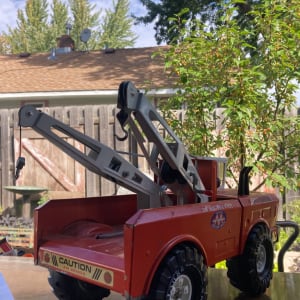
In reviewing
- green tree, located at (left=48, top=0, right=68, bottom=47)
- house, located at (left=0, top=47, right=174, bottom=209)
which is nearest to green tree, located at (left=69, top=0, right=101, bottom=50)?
green tree, located at (left=48, top=0, right=68, bottom=47)

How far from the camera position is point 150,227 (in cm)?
266

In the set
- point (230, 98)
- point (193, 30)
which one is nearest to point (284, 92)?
point (230, 98)

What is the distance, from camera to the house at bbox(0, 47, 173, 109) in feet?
43.1

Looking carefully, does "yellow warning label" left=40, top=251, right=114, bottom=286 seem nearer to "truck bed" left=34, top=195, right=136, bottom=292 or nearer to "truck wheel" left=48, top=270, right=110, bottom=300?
"truck bed" left=34, top=195, right=136, bottom=292

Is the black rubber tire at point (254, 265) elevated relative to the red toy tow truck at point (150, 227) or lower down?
lower down

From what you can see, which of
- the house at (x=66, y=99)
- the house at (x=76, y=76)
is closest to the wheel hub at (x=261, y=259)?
the house at (x=66, y=99)

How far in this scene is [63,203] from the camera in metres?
3.62

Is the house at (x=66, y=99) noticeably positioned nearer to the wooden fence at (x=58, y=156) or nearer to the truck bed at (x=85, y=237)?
the wooden fence at (x=58, y=156)

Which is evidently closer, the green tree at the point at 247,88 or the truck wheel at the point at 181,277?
the truck wheel at the point at 181,277

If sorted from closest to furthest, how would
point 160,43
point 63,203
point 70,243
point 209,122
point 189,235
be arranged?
1. point 189,235
2. point 70,243
3. point 63,203
4. point 209,122
5. point 160,43

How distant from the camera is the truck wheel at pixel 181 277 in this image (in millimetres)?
2709

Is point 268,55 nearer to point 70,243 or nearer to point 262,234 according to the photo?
point 262,234

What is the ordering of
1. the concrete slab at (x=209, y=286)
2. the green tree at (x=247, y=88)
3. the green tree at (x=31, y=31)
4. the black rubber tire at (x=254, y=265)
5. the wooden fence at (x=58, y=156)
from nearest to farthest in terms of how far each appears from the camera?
the black rubber tire at (x=254, y=265) < the concrete slab at (x=209, y=286) < the green tree at (x=247, y=88) < the wooden fence at (x=58, y=156) < the green tree at (x=31, y=31)

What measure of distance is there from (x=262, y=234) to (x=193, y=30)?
9.53 ft
